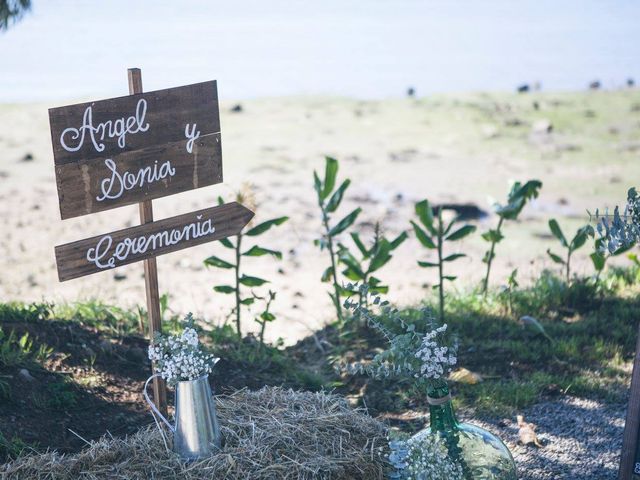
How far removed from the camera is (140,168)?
365cm

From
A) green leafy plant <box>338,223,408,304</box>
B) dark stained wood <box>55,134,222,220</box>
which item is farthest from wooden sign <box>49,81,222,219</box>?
green leafy plant <box>338,223,408,304</box>

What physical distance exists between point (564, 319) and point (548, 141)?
14.0 ft

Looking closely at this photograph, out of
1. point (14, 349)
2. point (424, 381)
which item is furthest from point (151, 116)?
point (424, 381)

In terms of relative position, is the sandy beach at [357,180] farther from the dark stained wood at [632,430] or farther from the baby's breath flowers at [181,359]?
the dark stained wood at [632,430]

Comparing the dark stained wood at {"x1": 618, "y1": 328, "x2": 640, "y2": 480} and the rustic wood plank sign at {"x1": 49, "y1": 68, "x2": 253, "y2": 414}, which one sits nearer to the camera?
the dark stained wood at {"x1": 618, "y1": 328, "x2": 640, "y2": 480}

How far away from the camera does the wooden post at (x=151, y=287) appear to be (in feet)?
12.1

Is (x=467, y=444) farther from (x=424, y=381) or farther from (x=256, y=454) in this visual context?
(x=256, y=454)

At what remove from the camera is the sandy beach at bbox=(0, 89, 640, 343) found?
6309mm

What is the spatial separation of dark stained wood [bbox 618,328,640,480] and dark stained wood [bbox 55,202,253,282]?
5.80ft

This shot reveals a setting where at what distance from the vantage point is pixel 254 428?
11.6ft

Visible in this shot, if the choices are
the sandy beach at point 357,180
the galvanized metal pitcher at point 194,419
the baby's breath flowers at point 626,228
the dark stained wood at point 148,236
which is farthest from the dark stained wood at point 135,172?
the baby's breath flowers at point 626,228

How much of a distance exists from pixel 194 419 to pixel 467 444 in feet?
3.44

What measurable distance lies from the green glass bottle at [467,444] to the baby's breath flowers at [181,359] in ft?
2.83

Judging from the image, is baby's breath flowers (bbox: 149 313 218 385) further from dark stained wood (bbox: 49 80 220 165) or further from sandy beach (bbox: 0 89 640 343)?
sandy beach (bbox: 0 89 640 343)
